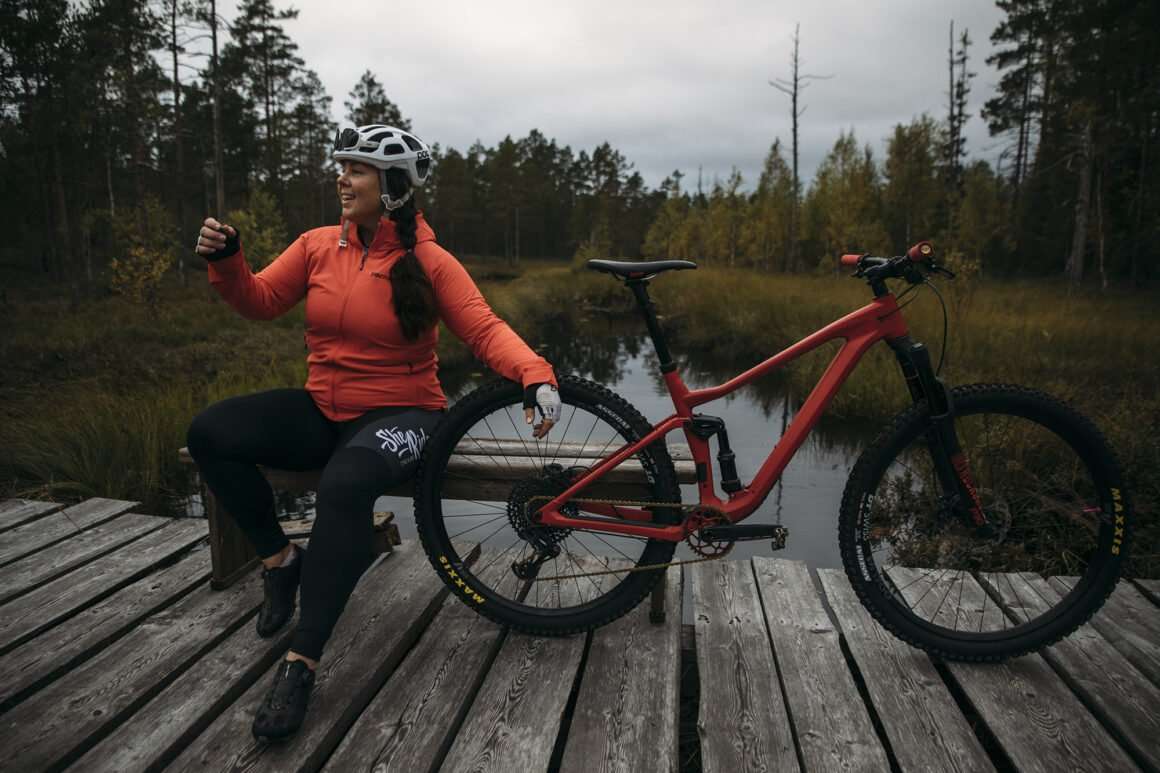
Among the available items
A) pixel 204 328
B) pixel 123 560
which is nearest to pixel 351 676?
pixel 123 560

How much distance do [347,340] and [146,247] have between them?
12518 millimetres

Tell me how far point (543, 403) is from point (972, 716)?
1.71m

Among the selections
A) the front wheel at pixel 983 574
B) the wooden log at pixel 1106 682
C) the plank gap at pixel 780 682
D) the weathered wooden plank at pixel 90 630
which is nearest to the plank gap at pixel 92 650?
the weathered wooden plank at pixel 90 630

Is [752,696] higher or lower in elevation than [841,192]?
lower

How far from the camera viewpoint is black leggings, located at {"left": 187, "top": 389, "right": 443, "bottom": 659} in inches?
76.5

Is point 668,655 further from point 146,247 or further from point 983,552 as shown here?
point 146,247

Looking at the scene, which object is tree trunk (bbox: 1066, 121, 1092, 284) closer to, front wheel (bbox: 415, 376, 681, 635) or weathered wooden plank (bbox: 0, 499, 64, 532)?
front wheel (bbox: 415, 376, 681, 635)

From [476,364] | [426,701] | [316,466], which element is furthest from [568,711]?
[476,364]

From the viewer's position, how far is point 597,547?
4.26 meters

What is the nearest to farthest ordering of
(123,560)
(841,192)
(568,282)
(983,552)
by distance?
(123,560) < (983,552) < (568,282) < (841,192)

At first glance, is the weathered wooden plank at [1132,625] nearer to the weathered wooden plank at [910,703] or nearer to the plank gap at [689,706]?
the weathered wooden plank at [910,703]

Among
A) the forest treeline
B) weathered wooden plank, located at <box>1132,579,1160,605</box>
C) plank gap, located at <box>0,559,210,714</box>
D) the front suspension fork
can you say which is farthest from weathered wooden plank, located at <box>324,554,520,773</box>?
the forest treeline

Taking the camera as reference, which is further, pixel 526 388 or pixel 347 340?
pixel 347 340

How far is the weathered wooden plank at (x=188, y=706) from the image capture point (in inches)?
67.6
